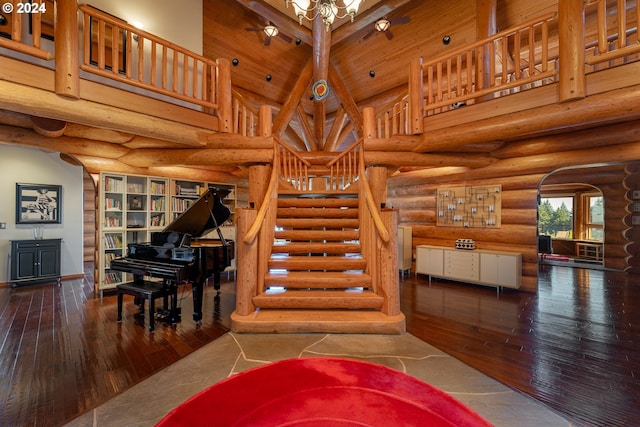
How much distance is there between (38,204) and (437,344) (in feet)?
26.1

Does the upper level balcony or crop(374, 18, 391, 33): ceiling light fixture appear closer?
the upper level balcony

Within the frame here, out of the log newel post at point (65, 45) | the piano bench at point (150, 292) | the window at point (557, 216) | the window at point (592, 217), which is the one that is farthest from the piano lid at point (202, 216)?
the window at point (592, 217)

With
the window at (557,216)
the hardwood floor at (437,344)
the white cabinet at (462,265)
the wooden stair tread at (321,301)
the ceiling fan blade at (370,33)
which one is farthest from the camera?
the window at (557,216)

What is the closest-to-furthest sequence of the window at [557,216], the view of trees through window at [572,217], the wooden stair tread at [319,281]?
the wooden stair tread at [319,281], the view of trees through window at [572,217], the window at [557,216]

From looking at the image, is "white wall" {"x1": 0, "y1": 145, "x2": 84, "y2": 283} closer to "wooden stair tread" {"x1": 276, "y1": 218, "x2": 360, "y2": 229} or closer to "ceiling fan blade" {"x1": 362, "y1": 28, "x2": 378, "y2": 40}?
"wooden stair tread" {"x1": 276, "y1": 218, "x2": 360, "y2": 229}

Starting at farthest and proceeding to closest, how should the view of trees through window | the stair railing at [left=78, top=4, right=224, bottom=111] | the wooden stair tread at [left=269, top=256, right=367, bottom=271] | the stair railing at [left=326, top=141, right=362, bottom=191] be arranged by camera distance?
1. the view of trees through window
2. the stair railing at [left=326, top=141, right=362, bottom=191]
3. the wooden stair tread at [left=269, top=256, right=367, bottom=271]
4. the stair railing at [left=78, top=4, right=224, bottom=111]

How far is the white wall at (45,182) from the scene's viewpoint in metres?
5.50

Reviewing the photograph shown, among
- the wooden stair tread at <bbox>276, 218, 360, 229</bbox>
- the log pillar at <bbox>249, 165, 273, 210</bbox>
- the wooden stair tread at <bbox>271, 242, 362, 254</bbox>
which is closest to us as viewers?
the wooden stair tread at <bbox>271, 242, 362, 254</bbox>

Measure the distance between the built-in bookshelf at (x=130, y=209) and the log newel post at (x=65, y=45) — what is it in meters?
2.39

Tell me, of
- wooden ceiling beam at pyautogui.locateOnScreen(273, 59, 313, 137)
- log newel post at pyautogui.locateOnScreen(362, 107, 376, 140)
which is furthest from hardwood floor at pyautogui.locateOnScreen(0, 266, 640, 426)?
wooden ceiling beam at pyautogui.locateOnScreen(273, 59, 313, 137)

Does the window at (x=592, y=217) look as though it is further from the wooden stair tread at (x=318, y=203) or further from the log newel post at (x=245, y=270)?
the log newel post at (x=245, y=270)

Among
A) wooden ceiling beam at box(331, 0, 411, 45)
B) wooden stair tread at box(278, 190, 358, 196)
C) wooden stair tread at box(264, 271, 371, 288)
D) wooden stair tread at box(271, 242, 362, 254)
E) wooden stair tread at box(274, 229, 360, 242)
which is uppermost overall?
wooden ceiling beam at box(331, 0, 411, 45)

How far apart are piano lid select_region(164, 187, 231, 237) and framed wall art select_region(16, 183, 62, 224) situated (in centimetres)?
399

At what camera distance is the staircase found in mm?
3256
